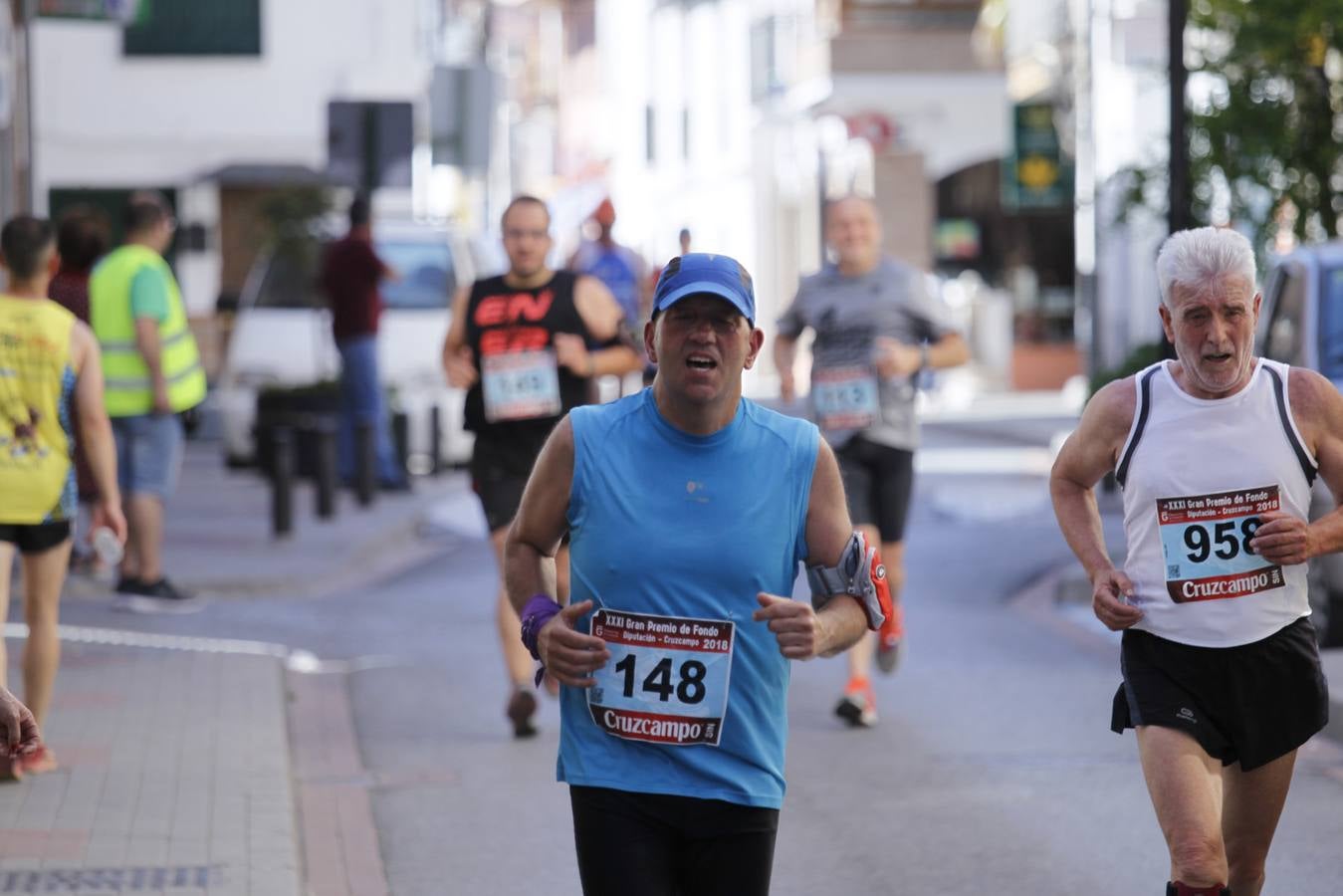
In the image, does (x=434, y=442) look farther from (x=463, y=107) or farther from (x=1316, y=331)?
(x=1316, y=331)

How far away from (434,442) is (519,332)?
11.0 meters

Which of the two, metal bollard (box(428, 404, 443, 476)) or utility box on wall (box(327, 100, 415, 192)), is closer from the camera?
utility box on wall (box(327, 100, 415, 192))

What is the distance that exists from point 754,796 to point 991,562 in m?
11.0

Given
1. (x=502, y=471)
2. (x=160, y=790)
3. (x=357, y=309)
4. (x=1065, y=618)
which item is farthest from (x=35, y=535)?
(x=357, y=309)

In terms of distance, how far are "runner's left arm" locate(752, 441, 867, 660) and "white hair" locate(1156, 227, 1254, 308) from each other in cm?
99

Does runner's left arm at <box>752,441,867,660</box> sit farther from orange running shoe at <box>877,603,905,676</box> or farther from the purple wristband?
orange running shoe at <box>877,603,905,676</box>

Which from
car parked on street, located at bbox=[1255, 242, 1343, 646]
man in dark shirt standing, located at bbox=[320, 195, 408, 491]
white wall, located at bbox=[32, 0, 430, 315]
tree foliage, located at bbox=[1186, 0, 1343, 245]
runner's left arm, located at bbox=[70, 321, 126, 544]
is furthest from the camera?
white wall, located at bbox=[32, 0, 430, 315]

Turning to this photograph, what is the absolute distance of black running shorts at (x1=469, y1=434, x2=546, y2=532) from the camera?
30.7ft

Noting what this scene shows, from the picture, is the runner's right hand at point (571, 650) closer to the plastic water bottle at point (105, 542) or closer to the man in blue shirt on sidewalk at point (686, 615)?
the man in blue shirt on sidewalk at point (686, 615)

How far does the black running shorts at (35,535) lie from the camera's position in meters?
7.99

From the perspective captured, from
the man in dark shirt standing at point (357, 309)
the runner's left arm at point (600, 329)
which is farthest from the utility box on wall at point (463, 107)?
the runner's left arm at point (600, 329)

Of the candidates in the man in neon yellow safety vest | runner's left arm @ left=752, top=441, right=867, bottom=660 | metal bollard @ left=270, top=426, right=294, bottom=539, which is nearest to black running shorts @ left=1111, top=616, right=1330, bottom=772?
runner's left arm @ left=752, top=441, right=867, bottom=660

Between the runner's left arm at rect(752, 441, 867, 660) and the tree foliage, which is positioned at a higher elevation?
the tree foliage

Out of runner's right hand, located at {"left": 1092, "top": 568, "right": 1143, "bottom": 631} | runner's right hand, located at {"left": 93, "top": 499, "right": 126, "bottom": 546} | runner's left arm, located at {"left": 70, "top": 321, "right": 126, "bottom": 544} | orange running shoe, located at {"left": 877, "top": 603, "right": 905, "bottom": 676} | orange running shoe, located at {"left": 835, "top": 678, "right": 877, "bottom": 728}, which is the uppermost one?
runner's left arm, located at {"left": 70, "top": 321, "right": 126, "bottom": 544}
